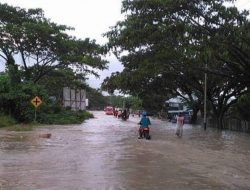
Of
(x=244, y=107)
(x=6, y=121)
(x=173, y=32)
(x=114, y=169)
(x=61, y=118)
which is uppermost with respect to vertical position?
(x=173, y=32)

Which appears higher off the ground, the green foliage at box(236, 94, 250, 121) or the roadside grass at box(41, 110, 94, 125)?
the green foliage at box(236, 94, 250, 121)

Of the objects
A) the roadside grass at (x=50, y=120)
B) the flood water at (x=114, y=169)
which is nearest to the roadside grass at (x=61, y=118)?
the roadside grass at (x=50, y=120)

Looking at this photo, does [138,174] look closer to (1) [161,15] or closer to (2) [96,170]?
(2) [96,170]

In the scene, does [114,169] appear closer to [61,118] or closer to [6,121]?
[6,121]

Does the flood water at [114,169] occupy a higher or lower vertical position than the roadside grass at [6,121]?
lower

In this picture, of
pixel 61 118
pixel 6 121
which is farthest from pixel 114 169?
pixel 61 118

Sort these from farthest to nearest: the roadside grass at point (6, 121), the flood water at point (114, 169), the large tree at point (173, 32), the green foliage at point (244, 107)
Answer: the green foliage at point (244, 107) → the roadside grass at point (6, 121) → the large tree at point (173, 32) → the flood water at point (114, 169)

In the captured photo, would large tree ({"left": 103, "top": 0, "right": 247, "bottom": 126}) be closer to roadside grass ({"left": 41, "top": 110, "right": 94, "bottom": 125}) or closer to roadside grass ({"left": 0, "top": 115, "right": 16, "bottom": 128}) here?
roadside grass ({"left": 0, "top": 115, "right": 16, "bottom": 128})

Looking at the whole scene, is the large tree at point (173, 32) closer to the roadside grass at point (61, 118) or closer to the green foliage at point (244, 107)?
the roadside grass at point (61, 118)

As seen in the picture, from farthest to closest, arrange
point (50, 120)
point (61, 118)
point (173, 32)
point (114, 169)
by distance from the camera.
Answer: point (61, 118) → point (50, 120) → point (173, 32) → point (114, 169)

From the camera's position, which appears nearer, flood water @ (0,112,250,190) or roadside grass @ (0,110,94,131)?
flood water @ (0,112,250,190)

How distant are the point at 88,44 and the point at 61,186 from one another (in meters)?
40.2

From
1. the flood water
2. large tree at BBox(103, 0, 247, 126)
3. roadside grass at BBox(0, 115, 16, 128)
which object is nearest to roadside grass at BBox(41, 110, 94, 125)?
roadside grass at BBox(0, 115, 16, 128)

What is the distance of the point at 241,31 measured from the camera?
90.2ft
